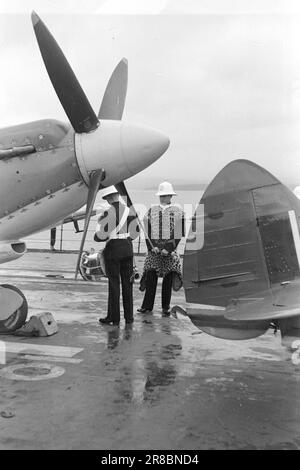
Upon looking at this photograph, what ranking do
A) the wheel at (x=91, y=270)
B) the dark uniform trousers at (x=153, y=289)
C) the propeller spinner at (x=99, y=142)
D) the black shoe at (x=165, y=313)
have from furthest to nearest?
1. the wheel at (x=91, y=270)
2. the dark uniform trousers at (x=153, y=289)
3. the black shoe at (x=165, y=313)
4. the propeller spinner at (x=99, y=142)

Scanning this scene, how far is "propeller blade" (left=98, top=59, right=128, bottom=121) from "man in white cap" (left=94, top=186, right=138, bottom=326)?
1.14 m

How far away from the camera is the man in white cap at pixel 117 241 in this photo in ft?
23.9

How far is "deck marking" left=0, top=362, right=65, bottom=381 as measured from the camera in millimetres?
4691

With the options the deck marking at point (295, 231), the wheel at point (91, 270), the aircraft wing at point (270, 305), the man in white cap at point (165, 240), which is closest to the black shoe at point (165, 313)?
the man in white cap at point (165, 240)

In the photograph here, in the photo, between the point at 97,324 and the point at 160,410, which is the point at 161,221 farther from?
the point at 160,410

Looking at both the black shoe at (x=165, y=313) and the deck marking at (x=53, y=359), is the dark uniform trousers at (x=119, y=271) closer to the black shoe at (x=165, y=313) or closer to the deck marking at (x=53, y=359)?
the black shoe at (x=165, y=313)

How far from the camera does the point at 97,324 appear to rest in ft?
23.5

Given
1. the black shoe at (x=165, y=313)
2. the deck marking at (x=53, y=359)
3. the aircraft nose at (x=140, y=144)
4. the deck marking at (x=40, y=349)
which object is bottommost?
the black shoe at (x=165, y=313)

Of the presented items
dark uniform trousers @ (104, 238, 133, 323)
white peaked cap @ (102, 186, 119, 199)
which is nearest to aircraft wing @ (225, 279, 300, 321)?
dark uniform trousers @ (104, 238, 133, 323)

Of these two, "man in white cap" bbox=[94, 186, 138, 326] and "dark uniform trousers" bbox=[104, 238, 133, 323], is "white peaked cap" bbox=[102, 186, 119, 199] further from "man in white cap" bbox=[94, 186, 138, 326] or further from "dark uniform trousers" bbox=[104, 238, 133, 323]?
"dark uniform trousers" bbox=[104, 238, 133, 323]

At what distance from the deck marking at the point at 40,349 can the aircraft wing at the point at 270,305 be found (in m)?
2.08

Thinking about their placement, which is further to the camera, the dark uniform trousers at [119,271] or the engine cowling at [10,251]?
the dark uniform trousers at [119,271]

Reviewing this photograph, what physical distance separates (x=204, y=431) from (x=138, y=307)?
17.0 ft

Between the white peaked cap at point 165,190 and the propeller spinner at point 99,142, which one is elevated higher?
the propeller spinner at point 99,142
